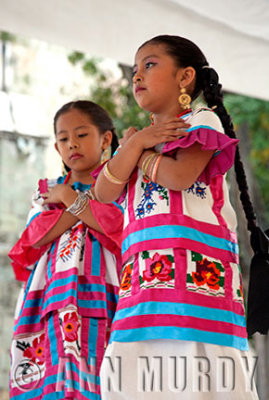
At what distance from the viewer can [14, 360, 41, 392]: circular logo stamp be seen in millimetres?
2316

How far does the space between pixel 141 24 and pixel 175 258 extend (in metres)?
1.56

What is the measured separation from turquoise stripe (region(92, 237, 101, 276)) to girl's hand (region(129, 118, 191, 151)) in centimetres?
68

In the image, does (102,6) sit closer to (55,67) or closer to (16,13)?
(16,13)

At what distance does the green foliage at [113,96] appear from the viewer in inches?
225

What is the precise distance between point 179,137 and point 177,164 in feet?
0.34

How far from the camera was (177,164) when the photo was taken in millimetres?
1781

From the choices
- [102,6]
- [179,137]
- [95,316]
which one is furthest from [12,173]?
[179,137]

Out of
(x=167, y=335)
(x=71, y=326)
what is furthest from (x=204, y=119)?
(x=71, y=326)

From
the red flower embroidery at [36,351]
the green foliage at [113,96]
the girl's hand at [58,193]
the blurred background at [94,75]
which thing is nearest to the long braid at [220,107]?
the girl's hand at [58,193]

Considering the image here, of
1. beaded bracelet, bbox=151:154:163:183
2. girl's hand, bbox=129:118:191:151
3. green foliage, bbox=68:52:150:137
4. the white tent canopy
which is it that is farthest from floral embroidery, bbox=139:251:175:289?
green foliage, bbox=68:52:150:137

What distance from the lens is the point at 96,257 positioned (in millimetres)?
2408

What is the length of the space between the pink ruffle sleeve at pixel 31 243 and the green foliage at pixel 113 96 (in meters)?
3.17

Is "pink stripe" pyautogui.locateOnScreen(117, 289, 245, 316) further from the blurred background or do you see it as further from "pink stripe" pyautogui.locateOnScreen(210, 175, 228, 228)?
the blurred background

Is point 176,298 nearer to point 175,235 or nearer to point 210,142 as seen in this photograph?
point 175,235
